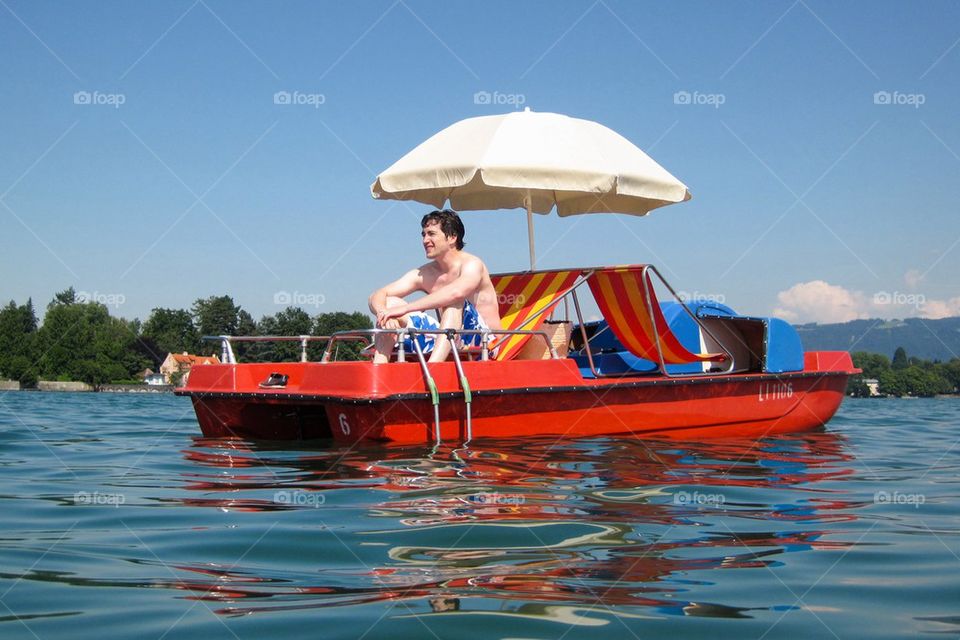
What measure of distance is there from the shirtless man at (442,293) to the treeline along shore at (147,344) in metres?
35.2

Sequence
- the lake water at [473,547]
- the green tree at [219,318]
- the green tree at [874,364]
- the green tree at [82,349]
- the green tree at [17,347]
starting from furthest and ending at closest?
the green tree at [219,318] → the green tree at [17,347] → the green tree at [82,349] → the green tree at [874,364] → the lake water at [473,547]

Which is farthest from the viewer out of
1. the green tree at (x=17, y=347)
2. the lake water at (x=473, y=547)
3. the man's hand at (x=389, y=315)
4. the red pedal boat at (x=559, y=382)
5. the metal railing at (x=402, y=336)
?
the green tree at (x=17, y=347)

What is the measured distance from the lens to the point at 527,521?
14.5ft

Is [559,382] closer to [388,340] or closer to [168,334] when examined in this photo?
[388,340]

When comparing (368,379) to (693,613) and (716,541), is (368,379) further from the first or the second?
(693,613)

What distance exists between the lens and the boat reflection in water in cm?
319

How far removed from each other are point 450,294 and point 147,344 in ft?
340

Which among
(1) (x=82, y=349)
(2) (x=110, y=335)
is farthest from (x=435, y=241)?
(2) (x=110, y=335)

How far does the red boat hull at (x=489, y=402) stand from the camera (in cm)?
755

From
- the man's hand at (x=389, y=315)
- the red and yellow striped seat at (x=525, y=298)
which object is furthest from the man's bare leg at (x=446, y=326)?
the red and yellow striped seat at (x=525, y=298)

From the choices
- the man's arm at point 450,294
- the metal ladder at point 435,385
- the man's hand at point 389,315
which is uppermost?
the man's arm at point 450,294

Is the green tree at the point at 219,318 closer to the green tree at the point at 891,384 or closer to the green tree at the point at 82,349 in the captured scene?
the green tree at the point at 82,349

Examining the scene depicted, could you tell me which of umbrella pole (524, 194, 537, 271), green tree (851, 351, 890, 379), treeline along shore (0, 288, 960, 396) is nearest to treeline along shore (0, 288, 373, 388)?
treeline along shore (0, 288, 960, 396)

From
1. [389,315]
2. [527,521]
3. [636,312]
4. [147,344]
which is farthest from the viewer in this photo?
[147,344]
